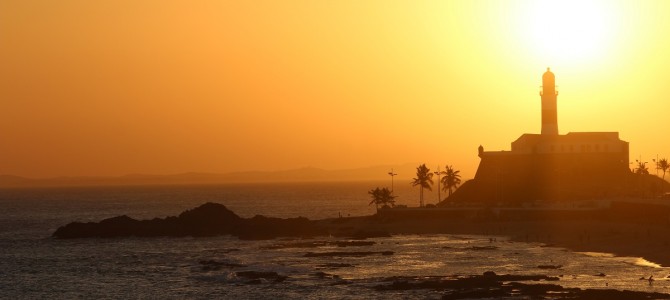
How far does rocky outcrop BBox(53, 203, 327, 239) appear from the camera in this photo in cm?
12081

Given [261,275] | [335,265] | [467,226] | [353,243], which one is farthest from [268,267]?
[467,226]

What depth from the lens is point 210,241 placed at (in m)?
114

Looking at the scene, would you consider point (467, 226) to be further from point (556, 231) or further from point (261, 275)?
point (261, 275)

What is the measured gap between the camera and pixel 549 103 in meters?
136

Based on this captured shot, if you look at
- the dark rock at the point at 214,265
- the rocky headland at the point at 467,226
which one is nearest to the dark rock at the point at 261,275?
the dark rock at the point at 214,265

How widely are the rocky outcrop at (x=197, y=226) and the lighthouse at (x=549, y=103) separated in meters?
36.6

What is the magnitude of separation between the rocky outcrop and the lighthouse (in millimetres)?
36632

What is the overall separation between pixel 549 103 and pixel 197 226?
51.0 meters

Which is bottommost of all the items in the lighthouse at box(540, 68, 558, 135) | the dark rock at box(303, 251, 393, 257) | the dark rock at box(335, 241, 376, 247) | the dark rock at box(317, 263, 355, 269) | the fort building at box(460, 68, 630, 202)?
the dark rock at box(317, 263, 355, 269)

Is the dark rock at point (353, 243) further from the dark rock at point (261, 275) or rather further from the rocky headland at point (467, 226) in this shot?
the dark rock at point (261, 275)

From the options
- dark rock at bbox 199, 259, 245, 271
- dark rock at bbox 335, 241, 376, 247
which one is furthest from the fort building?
dark rock at bbox 199, 259, 245, 271

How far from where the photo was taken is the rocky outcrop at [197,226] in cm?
12081

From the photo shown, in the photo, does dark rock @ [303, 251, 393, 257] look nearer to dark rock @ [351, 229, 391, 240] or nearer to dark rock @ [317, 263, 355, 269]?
dark rock @ [317, 263, 355, 269]

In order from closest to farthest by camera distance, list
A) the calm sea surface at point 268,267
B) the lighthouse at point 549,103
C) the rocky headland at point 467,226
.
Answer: the calm sea surface at point 268,267
the rocky headland at point 467,226
the lighthouse at point 549,103
